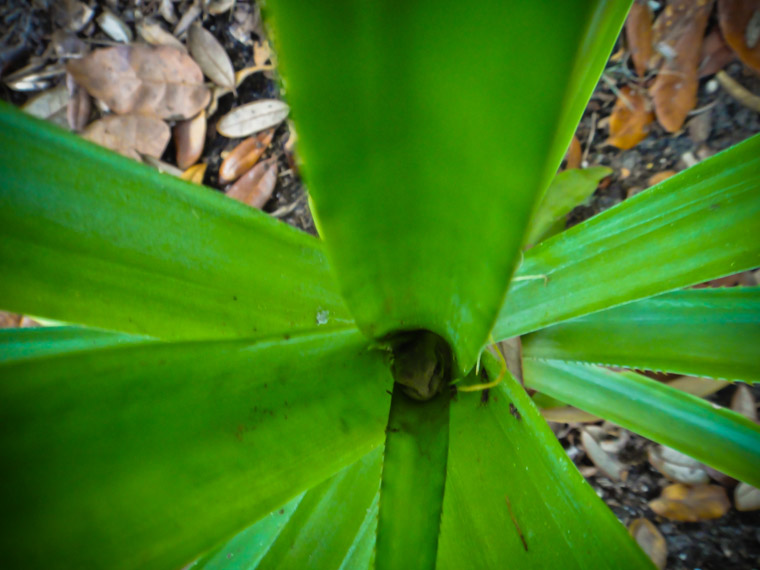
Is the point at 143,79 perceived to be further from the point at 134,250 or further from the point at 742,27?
the point at 742,27

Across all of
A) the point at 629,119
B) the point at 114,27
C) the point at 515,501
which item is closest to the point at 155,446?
the point at 515,501

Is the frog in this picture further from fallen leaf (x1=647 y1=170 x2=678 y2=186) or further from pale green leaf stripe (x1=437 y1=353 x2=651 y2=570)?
fallen leaf (x1=647 y1=170 x2=678 y2=186)

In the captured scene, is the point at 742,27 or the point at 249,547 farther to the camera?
the point at 742,27

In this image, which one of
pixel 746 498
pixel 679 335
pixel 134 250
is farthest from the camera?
pixel 746 498

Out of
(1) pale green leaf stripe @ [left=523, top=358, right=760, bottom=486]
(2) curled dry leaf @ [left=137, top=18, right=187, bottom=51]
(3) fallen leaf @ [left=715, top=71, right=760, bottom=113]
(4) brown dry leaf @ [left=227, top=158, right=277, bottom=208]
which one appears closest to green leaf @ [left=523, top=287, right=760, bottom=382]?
(1) pale green leaf stripe @ [left=523, top=358, right=760, bottom=486]

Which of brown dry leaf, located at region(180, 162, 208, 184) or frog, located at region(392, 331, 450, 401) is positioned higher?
brown dry leaf, located at region(180, 162, 208, 184)

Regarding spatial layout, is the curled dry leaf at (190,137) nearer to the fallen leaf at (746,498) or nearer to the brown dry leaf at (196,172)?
the brown dry leaf at (196,172)
